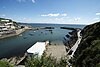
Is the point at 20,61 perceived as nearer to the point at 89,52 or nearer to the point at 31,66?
the point at 89,52

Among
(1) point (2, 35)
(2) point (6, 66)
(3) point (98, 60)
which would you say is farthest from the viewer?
(1) point (2, 35)

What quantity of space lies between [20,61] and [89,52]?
71.4ft

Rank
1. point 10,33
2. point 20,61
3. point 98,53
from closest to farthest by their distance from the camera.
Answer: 1. point 98,53
2. point 20,61
3. point 10,33

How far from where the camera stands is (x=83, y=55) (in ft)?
71.4

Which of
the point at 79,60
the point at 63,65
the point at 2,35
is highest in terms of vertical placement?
the point at 63,65

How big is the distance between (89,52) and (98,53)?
2263 mm

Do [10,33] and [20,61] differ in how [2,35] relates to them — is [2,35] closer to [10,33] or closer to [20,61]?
[10,33]

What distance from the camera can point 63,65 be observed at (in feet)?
51.1

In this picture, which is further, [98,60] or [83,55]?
[83,55]

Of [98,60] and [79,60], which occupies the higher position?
[98,60]

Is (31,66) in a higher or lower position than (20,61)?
higher

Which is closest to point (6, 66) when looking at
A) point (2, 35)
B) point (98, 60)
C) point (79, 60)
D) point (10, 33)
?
point (79, 60)

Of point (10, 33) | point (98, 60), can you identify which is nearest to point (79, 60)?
point (98, 60)

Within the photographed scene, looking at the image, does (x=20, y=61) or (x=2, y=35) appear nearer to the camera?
(x=20, y=61)
